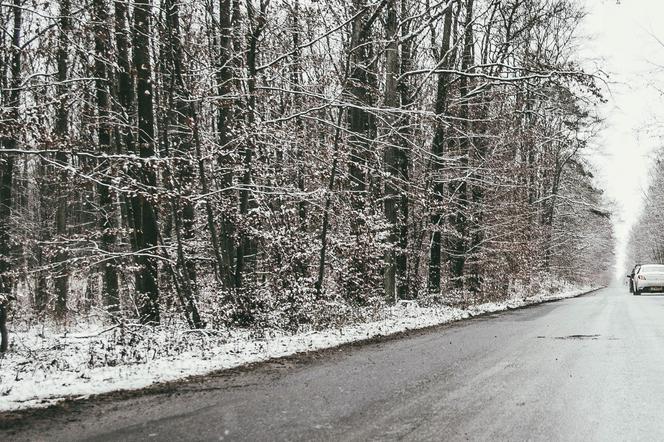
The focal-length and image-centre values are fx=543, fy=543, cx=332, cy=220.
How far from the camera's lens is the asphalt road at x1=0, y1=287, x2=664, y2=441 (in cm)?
415

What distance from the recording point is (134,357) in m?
7.77

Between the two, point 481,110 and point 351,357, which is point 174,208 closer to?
point 351,357

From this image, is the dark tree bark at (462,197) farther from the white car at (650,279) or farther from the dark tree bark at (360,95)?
the white car at (650,279)

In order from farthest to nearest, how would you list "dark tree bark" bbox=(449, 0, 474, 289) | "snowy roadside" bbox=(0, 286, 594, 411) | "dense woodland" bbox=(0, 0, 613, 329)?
"dark tree bark" bbox=(449, 0, 474, 289), "dense woodland" bbox=(0, 0, 613, 329), "snowy roadside" bbox=(0, 286, 594, 411)

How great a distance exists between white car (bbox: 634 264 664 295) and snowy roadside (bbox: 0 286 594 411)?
22.0 meters

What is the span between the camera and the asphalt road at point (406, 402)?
13.6ft

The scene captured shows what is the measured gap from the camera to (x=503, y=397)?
525cm

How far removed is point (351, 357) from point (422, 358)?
1.03 metres

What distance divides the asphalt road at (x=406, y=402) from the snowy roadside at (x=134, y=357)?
559 millimetres

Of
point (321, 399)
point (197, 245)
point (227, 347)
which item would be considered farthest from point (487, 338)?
point (197, 245)

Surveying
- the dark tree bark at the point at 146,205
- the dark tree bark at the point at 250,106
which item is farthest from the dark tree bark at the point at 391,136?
the dark tree bark at the point at 146,205

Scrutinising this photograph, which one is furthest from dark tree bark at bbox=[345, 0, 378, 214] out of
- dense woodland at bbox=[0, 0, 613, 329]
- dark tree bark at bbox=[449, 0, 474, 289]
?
dark tree bark at bbox=[449, 0, 474, 289]

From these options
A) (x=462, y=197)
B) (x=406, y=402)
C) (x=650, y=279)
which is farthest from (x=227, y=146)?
(x=650, y=279)

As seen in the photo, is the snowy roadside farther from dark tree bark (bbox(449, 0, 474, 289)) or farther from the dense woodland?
dark tree bark (bbox(449, 0, 474, 289))
